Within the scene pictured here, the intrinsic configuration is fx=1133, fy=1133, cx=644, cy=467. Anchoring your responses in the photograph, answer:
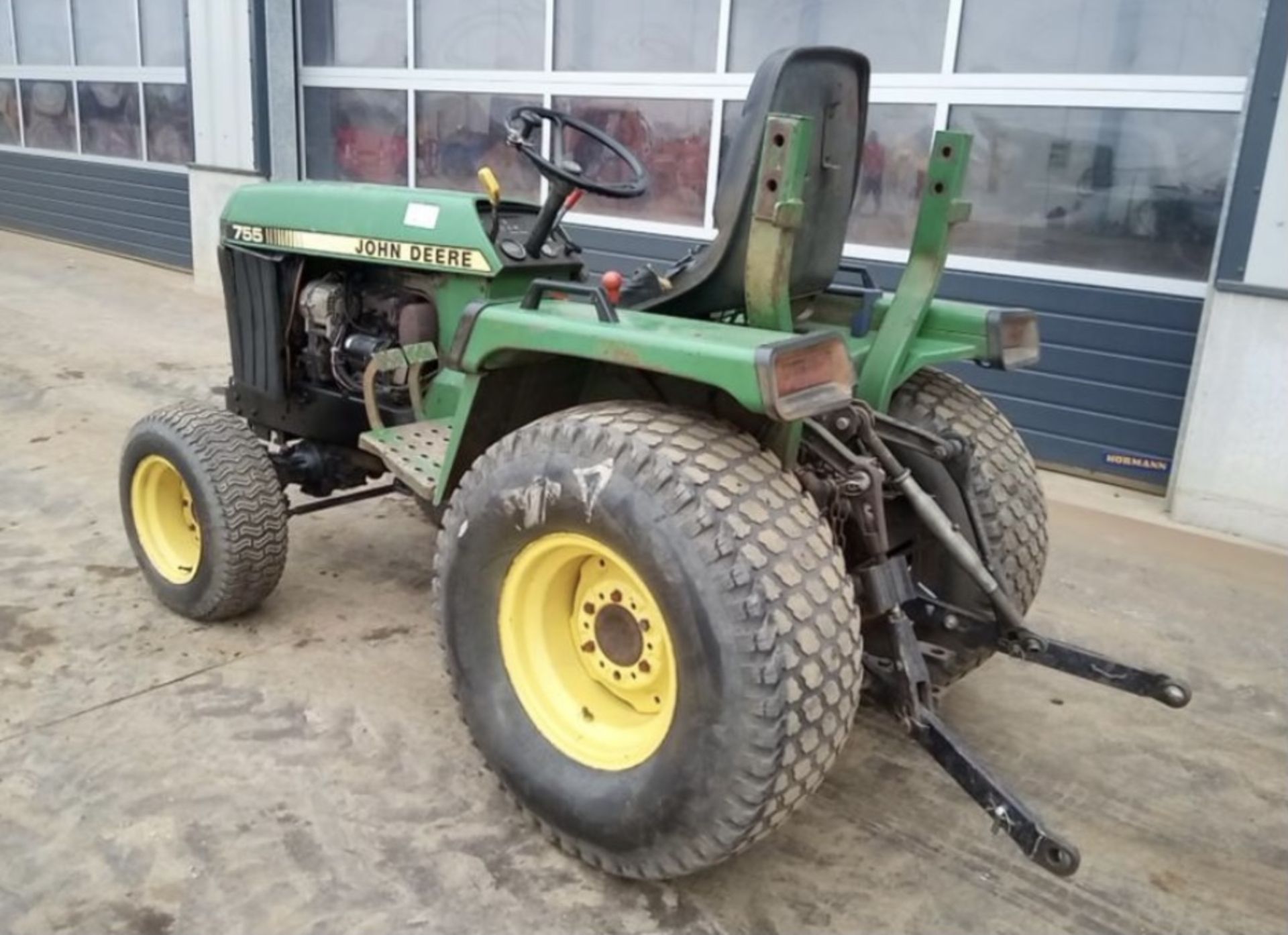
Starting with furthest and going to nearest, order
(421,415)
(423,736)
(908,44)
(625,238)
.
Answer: (625,238) < (908,44) < (421,415) < (423,736)

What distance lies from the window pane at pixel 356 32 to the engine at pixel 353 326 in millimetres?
5502

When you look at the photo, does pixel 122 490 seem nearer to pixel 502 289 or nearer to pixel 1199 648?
pixel 502 289

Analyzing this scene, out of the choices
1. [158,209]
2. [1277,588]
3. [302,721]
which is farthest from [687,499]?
[158,209]

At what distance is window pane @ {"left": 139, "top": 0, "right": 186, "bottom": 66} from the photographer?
405 inches

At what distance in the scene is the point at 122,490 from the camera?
358cm

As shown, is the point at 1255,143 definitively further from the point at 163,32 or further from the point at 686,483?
the point at 163,32

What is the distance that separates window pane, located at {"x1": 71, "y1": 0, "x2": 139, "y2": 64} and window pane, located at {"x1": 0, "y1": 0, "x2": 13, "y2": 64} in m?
1.57

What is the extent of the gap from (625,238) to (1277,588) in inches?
169

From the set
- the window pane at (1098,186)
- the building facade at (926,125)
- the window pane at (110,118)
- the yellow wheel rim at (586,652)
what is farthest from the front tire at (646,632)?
the window pane at (110,118)

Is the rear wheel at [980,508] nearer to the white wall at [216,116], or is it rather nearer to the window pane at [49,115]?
the white wall at [216,116]

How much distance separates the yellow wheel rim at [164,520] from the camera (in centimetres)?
350

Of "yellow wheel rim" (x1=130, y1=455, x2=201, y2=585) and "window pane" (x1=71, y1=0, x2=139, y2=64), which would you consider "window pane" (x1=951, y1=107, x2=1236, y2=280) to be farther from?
"window pane" (x1=71, y1=0, x2=139, y2=64)

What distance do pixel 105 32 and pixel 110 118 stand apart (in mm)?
843

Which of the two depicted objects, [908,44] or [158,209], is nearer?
[908,44]
